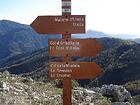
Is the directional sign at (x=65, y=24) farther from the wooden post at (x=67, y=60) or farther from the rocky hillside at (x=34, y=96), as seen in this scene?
the rocky hillside at (x=34, y=96)

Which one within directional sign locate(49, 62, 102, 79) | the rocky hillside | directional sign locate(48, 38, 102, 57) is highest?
directional sign locate(48, 38, 102, 57)

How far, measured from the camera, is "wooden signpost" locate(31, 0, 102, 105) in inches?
484

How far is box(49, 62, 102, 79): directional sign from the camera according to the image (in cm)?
1230

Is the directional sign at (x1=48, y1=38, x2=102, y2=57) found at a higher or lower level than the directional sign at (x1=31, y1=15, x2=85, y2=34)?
lower

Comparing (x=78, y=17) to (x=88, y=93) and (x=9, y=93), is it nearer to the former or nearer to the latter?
(x=9, y=93)

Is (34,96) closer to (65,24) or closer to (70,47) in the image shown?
(70,47)

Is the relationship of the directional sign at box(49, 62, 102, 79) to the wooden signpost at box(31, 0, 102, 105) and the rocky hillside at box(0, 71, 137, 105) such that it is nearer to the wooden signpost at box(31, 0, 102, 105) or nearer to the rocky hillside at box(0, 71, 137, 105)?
the wooden signpost at box(31, 0, 102, 105)

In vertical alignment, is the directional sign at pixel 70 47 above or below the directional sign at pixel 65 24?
below

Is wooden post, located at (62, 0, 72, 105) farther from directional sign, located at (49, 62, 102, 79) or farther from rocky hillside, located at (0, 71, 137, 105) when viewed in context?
rocky hillside, located at (0, 71, 137, 105)

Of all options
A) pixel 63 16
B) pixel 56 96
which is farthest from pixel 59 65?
pixel 56 96

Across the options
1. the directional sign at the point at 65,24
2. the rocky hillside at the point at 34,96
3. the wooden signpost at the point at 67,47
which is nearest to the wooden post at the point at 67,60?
the wooden signpost at the point at 67,47

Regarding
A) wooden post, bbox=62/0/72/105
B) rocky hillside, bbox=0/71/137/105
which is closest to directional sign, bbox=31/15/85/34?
wooden post, bbox=62/0/72/105

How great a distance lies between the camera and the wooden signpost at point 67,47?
12281 mm

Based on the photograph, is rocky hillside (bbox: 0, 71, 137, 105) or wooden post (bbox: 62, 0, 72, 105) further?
rocky hillside (bbox: 0, 71, 137, 105)
